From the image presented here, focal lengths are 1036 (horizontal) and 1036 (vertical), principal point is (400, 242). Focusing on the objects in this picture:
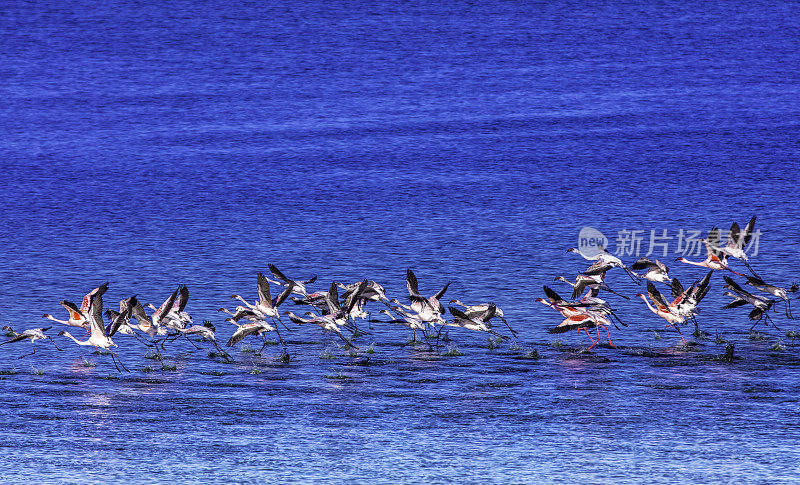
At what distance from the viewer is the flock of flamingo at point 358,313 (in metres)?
7.73

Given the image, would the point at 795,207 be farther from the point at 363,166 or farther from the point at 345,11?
the point at 345,11

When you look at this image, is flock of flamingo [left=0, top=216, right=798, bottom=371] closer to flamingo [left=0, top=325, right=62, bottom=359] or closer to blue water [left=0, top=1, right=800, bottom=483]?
flamingo [left=0, top=325, right=62, bottom=359]

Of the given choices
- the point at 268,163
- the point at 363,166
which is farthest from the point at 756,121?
the point at 268,163

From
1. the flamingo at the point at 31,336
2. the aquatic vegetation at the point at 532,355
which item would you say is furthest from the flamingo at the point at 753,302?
the flamingo at the point at 31,336

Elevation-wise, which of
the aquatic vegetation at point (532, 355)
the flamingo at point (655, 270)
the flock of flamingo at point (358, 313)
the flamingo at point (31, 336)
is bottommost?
the flamingo at point (31, 336)

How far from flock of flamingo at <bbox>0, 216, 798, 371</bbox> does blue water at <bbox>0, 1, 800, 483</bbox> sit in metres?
0.19

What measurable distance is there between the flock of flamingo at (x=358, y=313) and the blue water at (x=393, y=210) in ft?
0.61

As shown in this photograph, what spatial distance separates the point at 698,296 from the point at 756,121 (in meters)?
9.81

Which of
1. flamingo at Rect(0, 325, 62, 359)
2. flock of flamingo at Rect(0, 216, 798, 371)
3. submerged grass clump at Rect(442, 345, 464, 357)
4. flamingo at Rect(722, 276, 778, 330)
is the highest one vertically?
flamingo at Rect(722, 276, 778, 330)

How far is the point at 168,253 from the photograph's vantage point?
11.0 meters

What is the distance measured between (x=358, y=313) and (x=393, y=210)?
4.62m

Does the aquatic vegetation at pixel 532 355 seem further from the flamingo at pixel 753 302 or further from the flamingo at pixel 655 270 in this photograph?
the flamingo at pixel 753 302

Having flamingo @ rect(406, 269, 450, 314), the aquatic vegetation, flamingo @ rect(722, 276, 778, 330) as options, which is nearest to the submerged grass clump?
flamingo @ rect(406, 269, 450, 314)

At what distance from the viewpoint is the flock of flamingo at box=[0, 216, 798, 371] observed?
773cm
